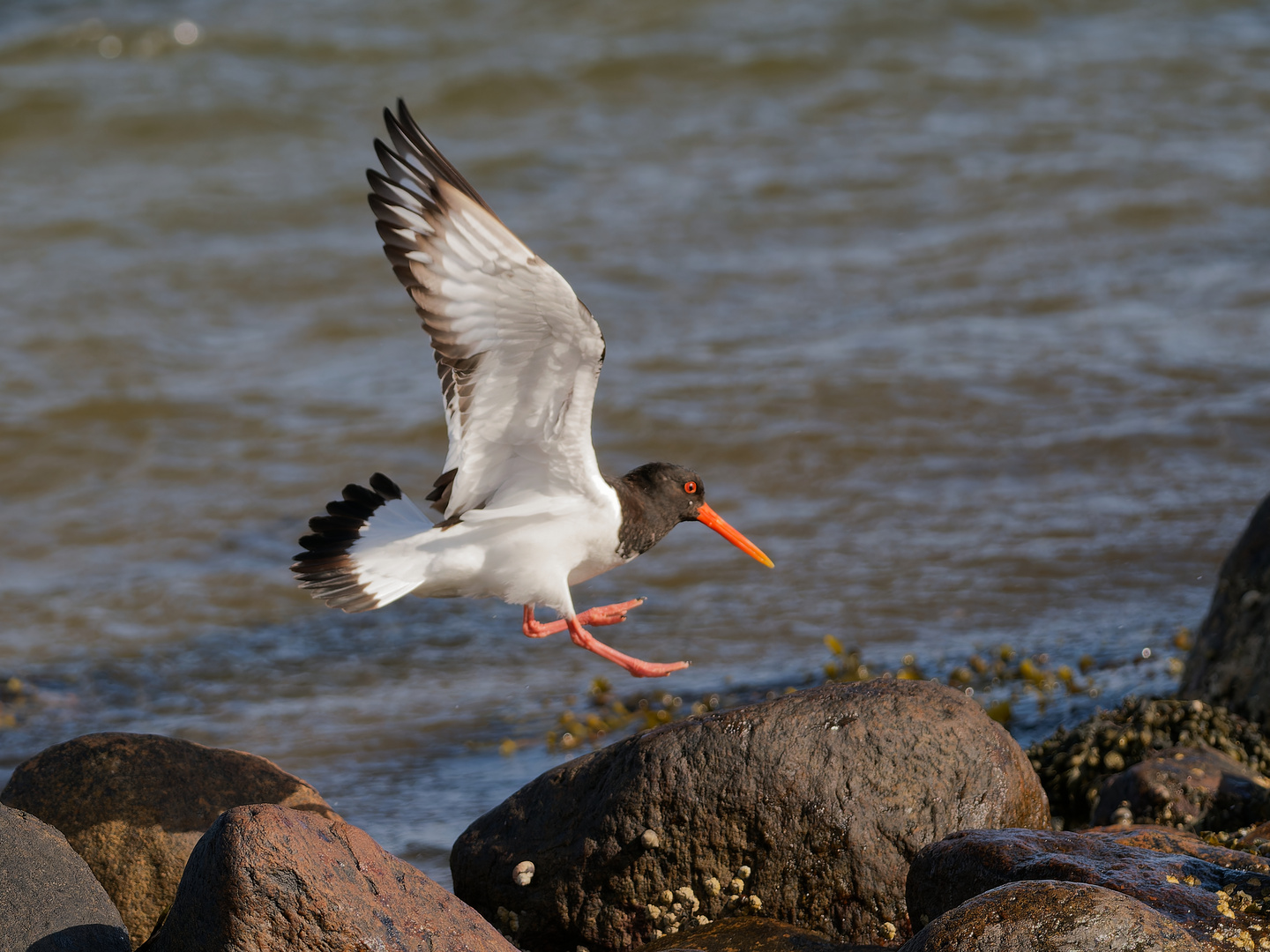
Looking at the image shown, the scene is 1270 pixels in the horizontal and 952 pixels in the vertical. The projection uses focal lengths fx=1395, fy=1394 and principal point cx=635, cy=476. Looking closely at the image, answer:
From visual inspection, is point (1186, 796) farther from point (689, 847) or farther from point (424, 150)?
point (424, 150)

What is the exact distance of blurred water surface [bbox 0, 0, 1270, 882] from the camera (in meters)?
6.70

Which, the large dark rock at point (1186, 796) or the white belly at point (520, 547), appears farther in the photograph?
the white belly at point (520, 547)

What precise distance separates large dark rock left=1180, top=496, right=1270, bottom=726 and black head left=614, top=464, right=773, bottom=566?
1.93 m

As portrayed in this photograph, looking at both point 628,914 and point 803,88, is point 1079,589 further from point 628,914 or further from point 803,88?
point 803,88

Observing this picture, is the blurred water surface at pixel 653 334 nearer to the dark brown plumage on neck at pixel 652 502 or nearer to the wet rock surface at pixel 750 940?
the dark brown plumage on neck at pixel 652 502

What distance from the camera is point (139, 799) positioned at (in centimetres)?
388

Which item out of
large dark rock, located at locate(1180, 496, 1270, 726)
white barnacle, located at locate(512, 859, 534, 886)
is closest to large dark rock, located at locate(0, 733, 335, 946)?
white barnacle, located at locate(512, 859, 534, 886)

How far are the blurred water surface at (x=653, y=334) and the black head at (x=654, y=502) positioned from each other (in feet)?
3.23

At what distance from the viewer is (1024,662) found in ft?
19.0

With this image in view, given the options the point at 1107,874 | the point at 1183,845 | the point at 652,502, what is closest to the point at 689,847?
the point at 1107,874

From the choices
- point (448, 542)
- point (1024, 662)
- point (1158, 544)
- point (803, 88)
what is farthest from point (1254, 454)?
point (803, 88)

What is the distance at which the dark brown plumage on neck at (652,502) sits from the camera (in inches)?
204

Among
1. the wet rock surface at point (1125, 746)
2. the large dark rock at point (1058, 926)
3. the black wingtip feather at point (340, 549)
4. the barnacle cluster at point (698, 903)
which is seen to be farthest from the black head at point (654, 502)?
the large dark rock at point (1058, 926)

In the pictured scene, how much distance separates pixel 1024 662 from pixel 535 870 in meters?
2.74
